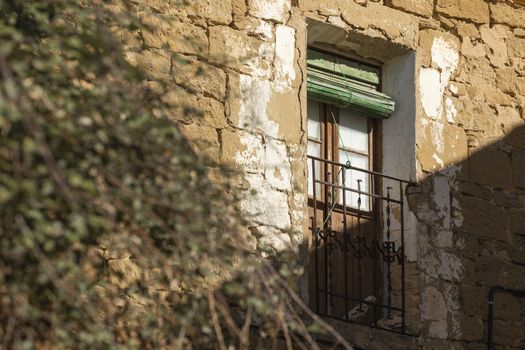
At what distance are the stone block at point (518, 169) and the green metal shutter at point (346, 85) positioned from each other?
83 cm

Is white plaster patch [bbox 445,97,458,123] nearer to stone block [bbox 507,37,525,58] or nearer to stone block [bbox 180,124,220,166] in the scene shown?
stone block [bbox 507,37,525,58]

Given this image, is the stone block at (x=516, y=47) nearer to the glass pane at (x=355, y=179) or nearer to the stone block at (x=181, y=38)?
the glass pane at (x=355, y=179)

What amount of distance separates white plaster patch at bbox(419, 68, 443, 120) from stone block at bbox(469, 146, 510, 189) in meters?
0.36

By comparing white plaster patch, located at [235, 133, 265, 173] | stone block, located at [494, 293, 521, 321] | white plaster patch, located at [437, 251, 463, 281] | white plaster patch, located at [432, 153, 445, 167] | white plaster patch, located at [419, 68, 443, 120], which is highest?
white plaster patch, located at [419, 68, 443, 120]

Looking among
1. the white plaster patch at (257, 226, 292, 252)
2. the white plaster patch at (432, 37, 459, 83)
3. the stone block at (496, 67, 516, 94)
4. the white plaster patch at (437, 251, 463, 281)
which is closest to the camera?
the white plaster patch at (257, 226, 292, 252)

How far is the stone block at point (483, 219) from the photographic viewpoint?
7.98 m

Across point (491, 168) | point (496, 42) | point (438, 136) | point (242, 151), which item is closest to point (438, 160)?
point (438, 136)

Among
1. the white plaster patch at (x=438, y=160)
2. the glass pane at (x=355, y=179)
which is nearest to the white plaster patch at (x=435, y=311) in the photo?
the glass pane at (x=355, y=179)

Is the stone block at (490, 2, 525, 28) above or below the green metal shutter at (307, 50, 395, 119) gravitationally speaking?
above

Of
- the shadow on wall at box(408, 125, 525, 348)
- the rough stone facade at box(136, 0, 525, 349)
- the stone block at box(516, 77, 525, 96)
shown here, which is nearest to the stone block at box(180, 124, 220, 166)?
the rough stone facade at box(136, 0, 525, 349)

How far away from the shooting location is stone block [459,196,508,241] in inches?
314

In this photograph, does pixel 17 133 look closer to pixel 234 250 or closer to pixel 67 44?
pixel 67 44

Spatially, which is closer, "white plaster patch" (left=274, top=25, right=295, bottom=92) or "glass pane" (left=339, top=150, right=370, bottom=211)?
"white plaster patch" (left=274, top=25, right=295, bottom=92)

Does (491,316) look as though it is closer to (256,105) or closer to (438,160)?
(438,160)
